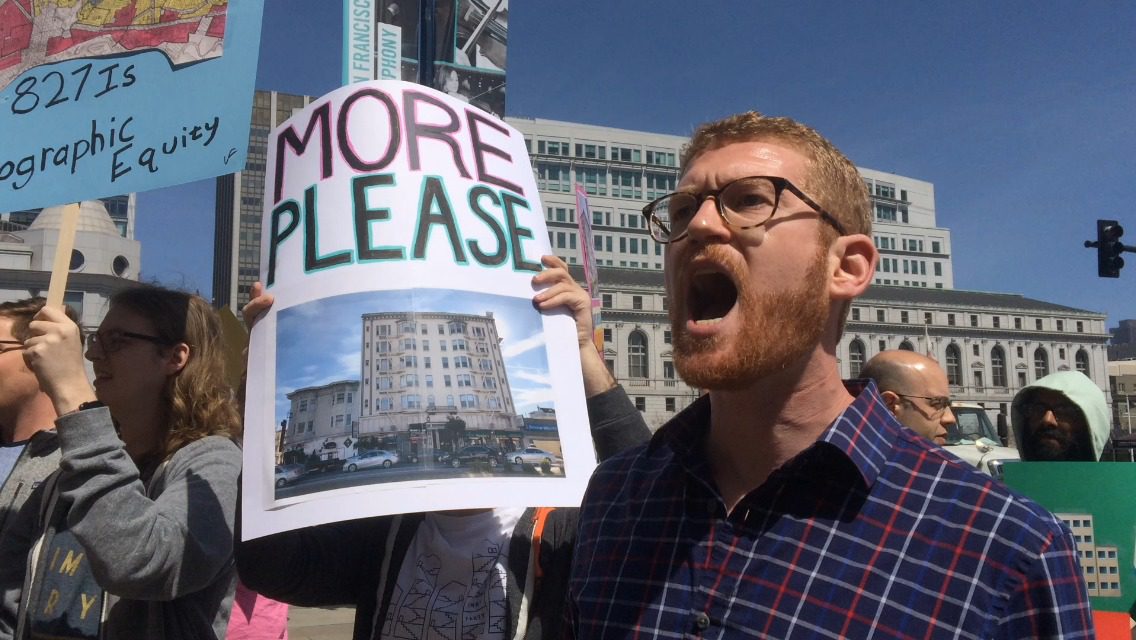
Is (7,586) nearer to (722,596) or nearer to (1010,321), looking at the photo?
(722,596)

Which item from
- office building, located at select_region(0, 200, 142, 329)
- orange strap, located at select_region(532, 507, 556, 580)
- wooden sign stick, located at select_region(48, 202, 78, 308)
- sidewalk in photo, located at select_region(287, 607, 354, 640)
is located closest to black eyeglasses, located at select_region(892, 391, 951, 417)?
orange strap, located at select_region(532, 507, 556, 580)

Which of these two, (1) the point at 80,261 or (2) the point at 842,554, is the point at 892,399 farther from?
(1) the point at 80,261

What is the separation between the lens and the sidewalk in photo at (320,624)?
27.1 ft

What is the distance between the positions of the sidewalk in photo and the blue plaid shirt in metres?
6.78

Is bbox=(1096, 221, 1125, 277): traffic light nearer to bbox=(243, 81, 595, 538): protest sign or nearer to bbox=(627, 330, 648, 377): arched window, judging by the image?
bbox=(243, 81, 595, 538): protest sign

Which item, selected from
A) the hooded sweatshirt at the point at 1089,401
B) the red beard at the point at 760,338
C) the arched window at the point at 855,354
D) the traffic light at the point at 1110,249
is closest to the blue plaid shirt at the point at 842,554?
the red beard at the point at 760,338

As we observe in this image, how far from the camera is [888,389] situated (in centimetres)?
407

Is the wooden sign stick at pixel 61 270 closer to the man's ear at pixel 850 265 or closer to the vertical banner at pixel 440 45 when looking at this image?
the man's ear at pixel 850 265

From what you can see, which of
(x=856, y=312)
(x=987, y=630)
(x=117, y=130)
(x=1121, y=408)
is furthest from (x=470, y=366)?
(x=1121, y=408)

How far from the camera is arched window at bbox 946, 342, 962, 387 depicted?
92875 mm

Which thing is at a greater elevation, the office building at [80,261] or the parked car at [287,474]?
the office building at [80,261]

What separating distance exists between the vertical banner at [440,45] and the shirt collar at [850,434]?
123 inches

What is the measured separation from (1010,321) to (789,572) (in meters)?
105

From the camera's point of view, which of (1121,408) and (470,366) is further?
(1121,408)
